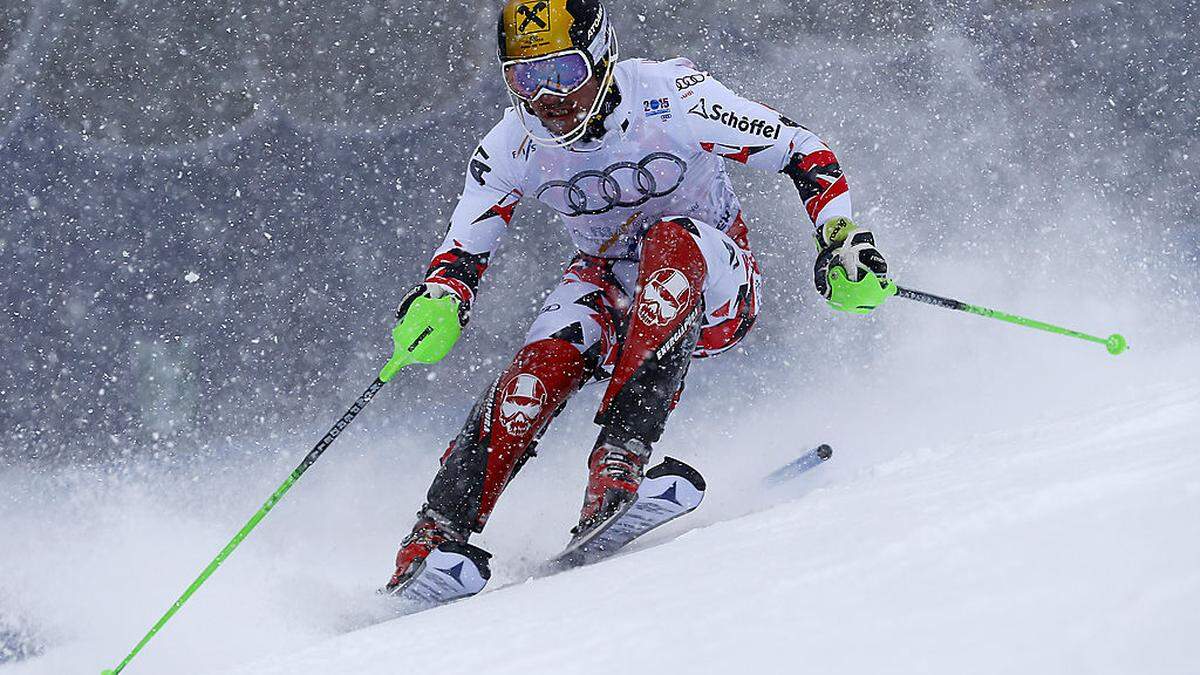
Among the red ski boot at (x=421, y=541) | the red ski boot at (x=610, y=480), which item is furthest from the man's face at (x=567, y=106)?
the red ski boot at (x=421, y=541)

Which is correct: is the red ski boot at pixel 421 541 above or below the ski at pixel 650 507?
above

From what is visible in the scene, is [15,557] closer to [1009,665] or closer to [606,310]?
[606,310]

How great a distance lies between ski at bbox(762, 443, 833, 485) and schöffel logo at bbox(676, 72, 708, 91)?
117 cm

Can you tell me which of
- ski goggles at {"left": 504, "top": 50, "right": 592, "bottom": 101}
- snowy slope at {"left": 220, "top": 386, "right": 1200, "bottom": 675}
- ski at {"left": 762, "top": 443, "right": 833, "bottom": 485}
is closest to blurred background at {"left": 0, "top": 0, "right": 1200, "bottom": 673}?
ski at {"left": 762, "top": 443, "right": 833, "bottom": 485}

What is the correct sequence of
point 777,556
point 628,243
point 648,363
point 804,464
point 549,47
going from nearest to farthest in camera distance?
point 777,556 → point 648,363 → point 549,47 → point 628,243 → point 804,464

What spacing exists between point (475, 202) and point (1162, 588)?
7.57 ft

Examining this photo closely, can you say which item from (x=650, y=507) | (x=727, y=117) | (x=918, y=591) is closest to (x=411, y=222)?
(x=727, y=117)

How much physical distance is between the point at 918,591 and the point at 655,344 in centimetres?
137

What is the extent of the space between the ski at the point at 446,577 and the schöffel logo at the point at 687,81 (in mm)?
1354

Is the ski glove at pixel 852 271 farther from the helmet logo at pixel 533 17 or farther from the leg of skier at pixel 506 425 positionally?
the helmet logo at pixel 533 17

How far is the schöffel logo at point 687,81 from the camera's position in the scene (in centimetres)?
308

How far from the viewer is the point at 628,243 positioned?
10.5 ft

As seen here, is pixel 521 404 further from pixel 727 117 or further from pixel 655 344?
pixel 727 117

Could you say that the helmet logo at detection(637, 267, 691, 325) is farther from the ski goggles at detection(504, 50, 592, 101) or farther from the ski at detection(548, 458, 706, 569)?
the ski goggles at detection(504, 50, 592, 101)
